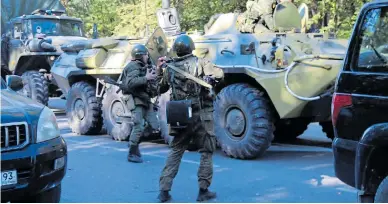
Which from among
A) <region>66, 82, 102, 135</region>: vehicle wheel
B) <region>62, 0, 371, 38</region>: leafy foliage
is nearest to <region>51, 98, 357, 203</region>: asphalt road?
<region>66, 82, 102, 135</region>: vehicle wheel

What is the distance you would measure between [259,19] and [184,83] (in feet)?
13.5

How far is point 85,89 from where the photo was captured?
36.9ft

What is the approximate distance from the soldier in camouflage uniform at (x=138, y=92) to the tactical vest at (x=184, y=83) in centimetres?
198

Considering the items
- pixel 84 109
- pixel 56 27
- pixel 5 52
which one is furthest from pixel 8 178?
pixel 5 52

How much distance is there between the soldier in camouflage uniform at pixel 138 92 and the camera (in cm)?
812

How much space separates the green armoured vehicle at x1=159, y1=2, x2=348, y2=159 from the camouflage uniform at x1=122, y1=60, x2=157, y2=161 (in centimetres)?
98

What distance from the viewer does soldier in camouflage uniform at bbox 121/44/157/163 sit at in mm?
8125

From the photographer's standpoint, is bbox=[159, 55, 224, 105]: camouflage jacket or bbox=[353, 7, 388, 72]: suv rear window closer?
bbox=[353, 7, 388, 72]: suv rear window

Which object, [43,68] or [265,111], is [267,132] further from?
[43,68]

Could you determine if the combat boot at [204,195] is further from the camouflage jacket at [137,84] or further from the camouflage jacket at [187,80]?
the camouflage jacket at [137,84]

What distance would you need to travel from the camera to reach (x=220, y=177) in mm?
7168

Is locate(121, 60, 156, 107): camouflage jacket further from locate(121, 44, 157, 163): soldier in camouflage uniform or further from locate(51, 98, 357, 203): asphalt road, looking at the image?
locate(51, 98, 357, 203): asphalt road

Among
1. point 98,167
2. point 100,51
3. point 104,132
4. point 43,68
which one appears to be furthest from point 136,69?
point 43,68

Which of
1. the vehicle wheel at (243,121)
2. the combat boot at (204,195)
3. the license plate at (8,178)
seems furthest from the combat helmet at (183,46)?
the vehicle wheel at (243,121)
